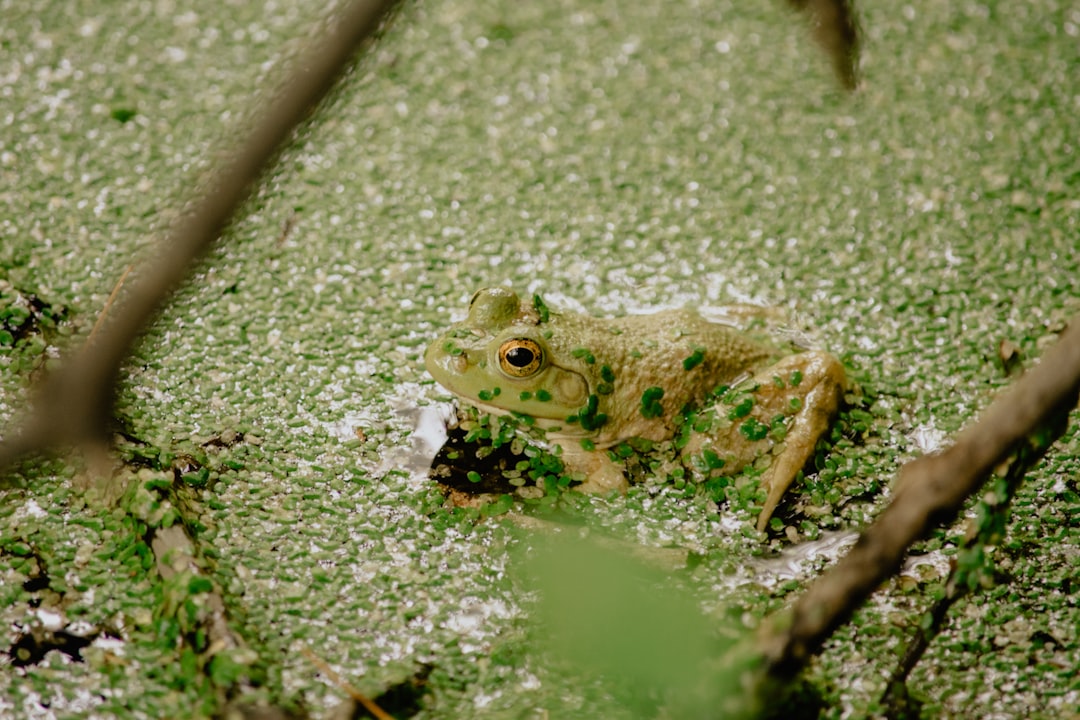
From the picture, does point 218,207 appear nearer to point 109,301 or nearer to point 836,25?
point 836,25

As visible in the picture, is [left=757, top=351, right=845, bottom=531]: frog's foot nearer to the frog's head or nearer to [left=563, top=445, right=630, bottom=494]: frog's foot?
[left=563, top=445, right=630, bottom=494]: frog's foot

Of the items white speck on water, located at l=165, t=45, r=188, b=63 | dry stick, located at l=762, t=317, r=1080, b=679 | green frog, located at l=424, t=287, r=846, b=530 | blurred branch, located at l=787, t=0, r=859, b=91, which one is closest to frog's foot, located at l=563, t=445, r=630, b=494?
green frog, located at l=424, t=287, r=846, b=530

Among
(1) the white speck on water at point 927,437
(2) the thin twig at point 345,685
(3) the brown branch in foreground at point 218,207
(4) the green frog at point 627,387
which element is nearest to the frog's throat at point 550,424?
(4) the green frog at point 627,387

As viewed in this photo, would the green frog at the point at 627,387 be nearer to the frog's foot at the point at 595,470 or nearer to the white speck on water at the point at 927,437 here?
the frog's foot at the point at 595,470

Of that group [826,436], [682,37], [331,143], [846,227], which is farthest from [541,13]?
[826,436]

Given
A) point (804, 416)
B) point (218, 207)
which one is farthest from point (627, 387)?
point (218, 207)

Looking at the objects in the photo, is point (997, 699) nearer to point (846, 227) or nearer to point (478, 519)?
point (478, 519)
